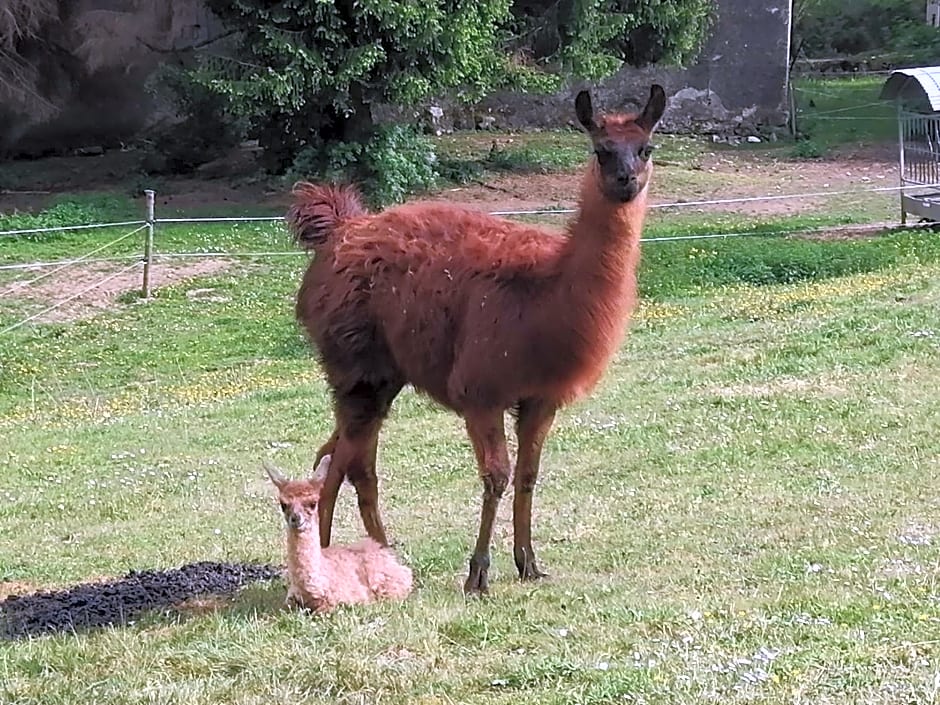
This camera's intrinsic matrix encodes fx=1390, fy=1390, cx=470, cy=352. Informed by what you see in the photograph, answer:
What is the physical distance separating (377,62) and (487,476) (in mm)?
16404

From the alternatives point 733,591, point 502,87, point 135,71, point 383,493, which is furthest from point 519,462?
point 135,71

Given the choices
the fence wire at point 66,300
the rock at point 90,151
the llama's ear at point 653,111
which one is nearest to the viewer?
the llama's ear at point 653,111

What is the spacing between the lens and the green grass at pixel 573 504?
4.58 m

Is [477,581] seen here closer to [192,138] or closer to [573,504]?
[573,504]

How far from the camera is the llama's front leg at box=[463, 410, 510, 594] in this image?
20.8 ft

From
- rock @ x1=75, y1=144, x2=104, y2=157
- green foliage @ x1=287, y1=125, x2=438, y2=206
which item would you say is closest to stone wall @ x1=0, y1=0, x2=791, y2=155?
green foliage @ x1=287, y1=125, x2=438, y2=206

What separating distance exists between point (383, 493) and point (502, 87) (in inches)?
657

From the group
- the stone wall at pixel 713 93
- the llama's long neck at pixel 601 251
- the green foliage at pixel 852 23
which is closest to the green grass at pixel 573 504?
the llama's long neck at pixel 601 251

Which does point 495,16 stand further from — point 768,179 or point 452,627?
point 452,627

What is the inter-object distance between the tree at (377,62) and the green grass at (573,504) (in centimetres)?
437

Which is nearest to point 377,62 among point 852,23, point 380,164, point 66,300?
point 380,164

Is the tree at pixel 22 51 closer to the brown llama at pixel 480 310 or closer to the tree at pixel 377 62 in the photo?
the tree at pixel 377 62

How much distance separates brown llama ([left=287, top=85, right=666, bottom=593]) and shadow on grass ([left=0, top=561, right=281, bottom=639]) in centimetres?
56

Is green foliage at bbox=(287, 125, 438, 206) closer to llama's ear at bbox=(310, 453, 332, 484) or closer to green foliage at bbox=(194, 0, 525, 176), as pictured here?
green foliage at bbox=(194, 0, 525, 176)
